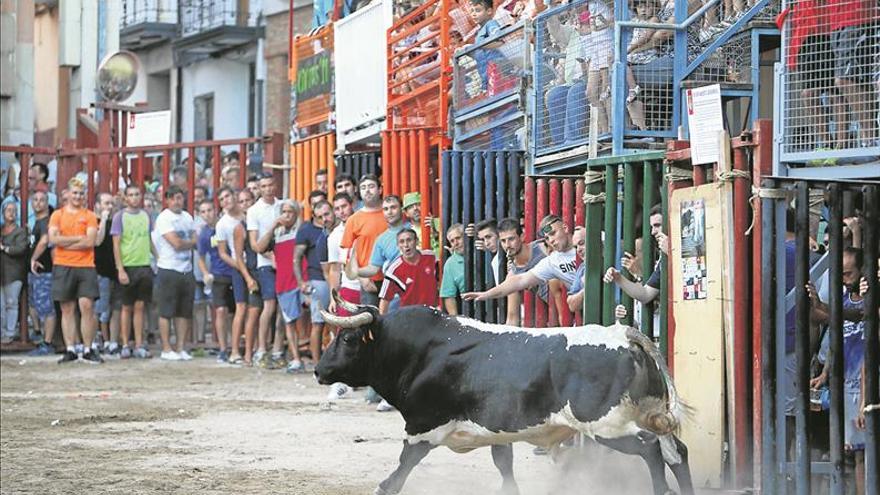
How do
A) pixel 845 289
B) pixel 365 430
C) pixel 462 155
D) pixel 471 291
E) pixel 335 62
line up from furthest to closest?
pixel 335 62 → pixel 462 155 → pixel 471 291 → pixel 365 430 → pixel 845 289

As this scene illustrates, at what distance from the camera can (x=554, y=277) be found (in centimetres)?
1261

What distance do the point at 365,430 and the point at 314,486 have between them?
2.87 metres

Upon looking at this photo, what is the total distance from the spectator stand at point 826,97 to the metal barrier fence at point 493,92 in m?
4.53

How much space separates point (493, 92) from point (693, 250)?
6.10 metres

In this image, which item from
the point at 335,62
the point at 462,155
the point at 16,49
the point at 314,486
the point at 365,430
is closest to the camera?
the point at 314,486

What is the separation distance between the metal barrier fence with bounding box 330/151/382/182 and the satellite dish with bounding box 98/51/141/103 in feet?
17.9

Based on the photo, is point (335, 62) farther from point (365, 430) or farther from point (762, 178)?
point (762, 178)

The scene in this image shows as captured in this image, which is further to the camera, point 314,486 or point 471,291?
point 471,291

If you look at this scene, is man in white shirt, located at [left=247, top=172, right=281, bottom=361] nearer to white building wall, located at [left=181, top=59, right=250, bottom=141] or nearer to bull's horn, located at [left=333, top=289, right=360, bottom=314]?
bull's horn, located at [left=333, top=289, right=360, bottom=314]

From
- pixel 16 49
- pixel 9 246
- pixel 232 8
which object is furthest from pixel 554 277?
pixel 232 8

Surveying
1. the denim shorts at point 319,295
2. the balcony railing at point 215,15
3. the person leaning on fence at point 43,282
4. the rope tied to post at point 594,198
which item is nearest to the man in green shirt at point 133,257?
the person leaning on fence at point 43,282

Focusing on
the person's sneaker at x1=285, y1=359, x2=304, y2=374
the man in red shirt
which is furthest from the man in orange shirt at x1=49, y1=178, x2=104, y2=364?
the man in red shirt

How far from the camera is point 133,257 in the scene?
21.4 metres

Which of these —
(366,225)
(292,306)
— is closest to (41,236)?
(292,306)
